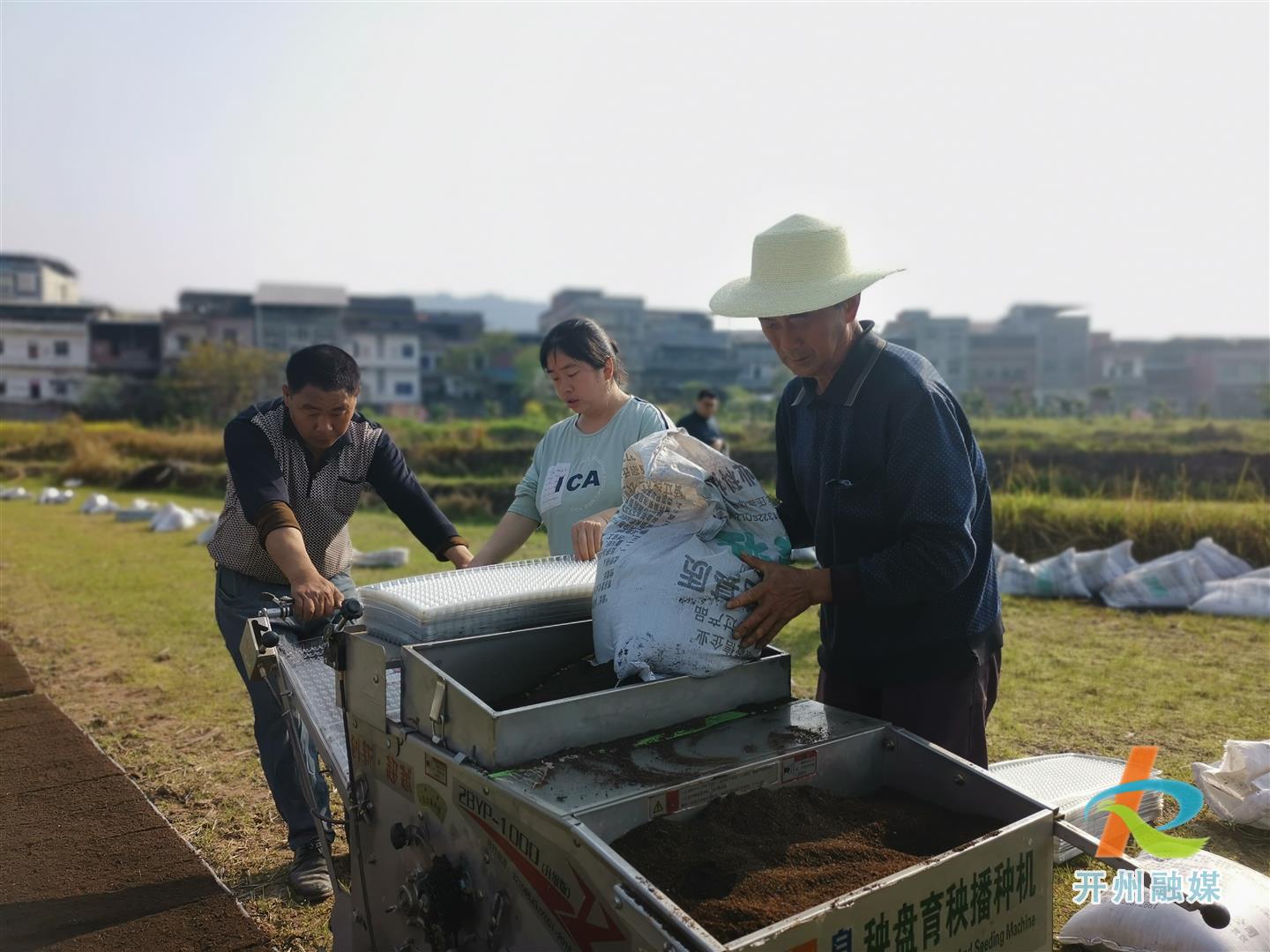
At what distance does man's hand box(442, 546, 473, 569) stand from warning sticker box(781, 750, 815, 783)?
64.9 inches

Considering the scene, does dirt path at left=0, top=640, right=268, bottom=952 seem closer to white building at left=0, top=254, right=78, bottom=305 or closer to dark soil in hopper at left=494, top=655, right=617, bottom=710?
dark soil in hopper at left=494, top=655, right=617, bottom=710

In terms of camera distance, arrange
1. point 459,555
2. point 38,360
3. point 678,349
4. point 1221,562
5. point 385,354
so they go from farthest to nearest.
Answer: point 678,349 < point 385,354 < point 38,360 < point 1221,562 < point 459,555

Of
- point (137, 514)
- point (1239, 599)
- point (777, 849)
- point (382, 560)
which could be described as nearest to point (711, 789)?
point (777, 849)

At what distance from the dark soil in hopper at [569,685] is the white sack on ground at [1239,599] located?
281 inches

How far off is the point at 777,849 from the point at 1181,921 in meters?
1.52

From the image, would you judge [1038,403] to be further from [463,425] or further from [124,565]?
[124,565]

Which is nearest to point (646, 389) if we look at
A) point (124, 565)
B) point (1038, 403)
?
point (1038, 403)

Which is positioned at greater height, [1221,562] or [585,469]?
[585,469]

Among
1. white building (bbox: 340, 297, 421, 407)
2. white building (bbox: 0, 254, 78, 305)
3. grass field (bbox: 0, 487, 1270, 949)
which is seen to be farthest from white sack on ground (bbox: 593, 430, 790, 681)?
white building (bbox: 0, 254, 78, 305)

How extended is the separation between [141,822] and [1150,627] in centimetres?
677

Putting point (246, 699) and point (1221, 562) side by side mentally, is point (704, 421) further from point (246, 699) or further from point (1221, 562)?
point (246, 699)

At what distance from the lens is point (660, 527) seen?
2.18m

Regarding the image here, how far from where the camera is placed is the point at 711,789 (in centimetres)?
181

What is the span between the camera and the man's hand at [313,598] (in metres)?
2.70
